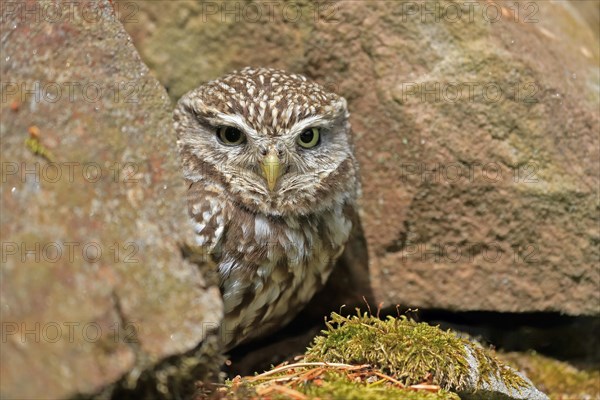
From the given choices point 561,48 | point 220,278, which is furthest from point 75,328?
point 561,48

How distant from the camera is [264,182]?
366 cm

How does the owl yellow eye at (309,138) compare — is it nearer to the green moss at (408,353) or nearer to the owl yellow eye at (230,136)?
the owl yellow eye at (230,136)

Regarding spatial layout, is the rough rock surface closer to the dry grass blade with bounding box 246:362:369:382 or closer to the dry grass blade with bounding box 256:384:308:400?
the dry grass blade with bounding box 246:362:369:382

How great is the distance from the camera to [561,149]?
411 cm

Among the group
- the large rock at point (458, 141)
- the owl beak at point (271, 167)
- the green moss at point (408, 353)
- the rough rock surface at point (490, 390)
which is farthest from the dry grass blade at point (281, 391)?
the large rock at point (458, 141)

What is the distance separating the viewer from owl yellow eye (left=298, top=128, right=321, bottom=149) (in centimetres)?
376

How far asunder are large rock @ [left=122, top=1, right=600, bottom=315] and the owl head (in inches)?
16.2

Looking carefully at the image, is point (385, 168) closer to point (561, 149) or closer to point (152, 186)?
point (561, 149)

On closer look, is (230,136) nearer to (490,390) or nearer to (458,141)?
(458,141)

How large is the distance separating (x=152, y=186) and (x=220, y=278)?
3.10 feet

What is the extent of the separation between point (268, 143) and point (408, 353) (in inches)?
47.7

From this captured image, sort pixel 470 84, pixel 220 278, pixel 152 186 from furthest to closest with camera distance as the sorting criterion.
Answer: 1. pixel 470 84
2. pixel 220 278
3. pixel 152 186

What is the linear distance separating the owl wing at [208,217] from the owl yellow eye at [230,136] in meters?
0.25

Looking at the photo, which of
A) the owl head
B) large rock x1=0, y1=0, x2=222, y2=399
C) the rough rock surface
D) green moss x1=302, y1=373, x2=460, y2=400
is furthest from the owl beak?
the rough rock surface
